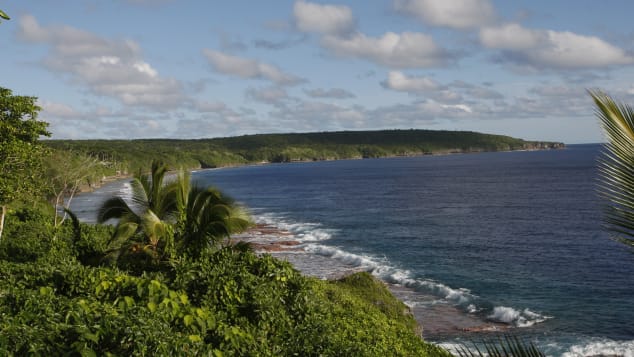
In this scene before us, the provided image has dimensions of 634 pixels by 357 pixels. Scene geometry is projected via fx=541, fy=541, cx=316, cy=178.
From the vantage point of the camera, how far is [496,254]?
145 ft

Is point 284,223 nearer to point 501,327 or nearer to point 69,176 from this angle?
point 69,176

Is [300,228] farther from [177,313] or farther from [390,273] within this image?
[177,313]

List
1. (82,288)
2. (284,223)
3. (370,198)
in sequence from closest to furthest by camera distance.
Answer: (82,288)
(284,223)
(370,198)

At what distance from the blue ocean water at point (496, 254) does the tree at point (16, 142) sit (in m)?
7.61

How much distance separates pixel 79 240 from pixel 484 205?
217 ft

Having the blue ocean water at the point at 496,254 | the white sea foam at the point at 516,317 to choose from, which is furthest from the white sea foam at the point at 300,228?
the white sea foam at the point at 516,317

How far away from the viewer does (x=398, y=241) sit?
50656 millimetres

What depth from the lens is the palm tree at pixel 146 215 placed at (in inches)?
534

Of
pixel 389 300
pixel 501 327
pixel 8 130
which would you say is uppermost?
pixel 8 130

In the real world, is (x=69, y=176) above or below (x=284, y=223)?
above

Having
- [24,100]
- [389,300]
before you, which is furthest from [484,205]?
[24,100]

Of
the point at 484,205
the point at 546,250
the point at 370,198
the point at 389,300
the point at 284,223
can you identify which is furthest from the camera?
the point at 370,198

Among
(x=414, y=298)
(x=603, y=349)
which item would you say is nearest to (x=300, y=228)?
(x=414, y=298)

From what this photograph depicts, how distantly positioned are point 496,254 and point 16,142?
3600cm
